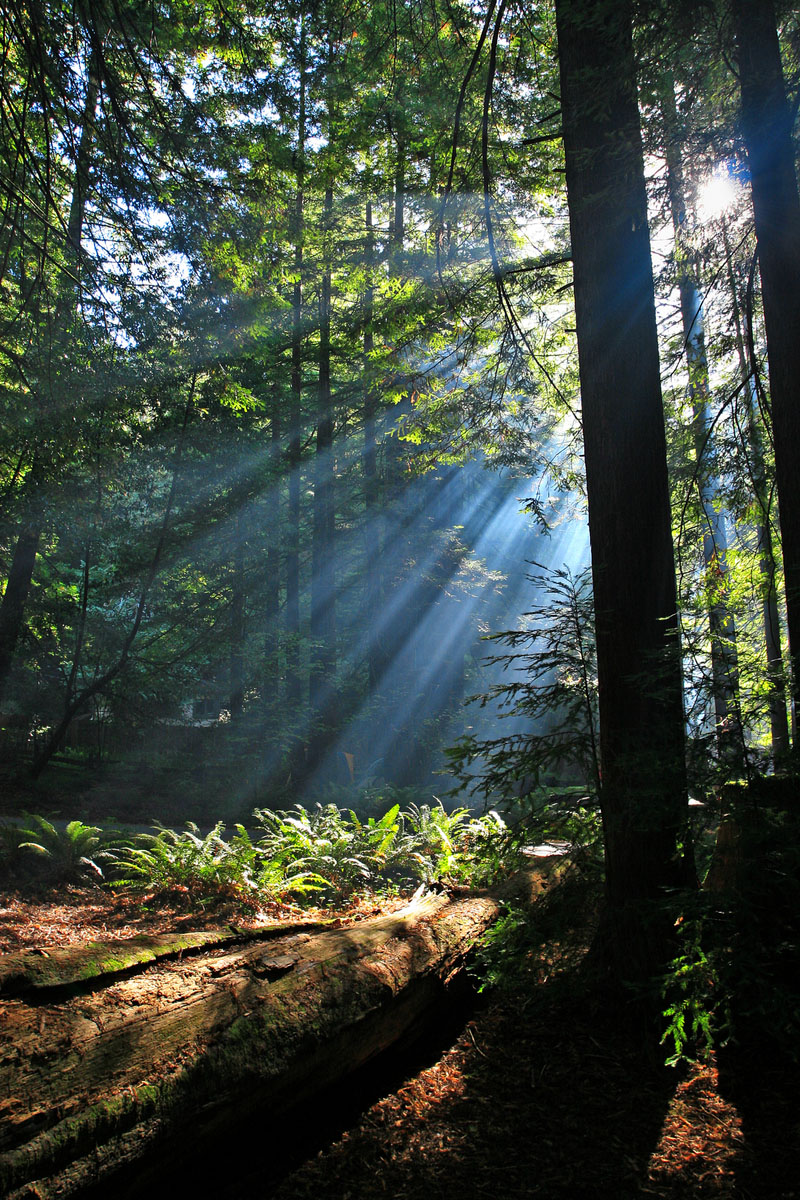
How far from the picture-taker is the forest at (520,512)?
8.55ft

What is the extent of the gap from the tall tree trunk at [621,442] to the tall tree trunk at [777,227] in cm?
84

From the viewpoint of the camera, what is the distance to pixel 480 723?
19375 mm

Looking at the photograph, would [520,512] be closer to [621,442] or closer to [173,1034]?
[621,442]

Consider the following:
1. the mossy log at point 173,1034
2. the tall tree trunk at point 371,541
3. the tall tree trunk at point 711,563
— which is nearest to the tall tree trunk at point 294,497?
the tall tree trunk at point 371,541

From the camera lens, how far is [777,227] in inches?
165

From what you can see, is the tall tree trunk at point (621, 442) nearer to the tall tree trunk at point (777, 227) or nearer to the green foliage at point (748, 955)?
the green foliage at point (748, 955)

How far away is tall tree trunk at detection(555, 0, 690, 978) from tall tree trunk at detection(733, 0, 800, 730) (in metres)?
0.84

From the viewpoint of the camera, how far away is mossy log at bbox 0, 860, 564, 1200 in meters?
2.01

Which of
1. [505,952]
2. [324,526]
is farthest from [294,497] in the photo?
[505,952]

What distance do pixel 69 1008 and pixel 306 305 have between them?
17.6 m

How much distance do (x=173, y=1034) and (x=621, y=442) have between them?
3.63m

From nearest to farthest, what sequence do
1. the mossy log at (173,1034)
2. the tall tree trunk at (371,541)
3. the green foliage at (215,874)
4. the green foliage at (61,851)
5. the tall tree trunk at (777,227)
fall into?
the mossy log at (173,1034) → the tall tree trunk at (777,227) → the green foliage at (215,874) → the green foliage at (61,851) → the tall tree trunk at (371,541)

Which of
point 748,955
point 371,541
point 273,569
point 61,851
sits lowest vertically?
point 61,851

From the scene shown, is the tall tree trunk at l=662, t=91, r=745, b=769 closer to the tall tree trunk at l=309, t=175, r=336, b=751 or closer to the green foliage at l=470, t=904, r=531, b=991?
the green foliage at l=470, t=904, r=531, b=991
